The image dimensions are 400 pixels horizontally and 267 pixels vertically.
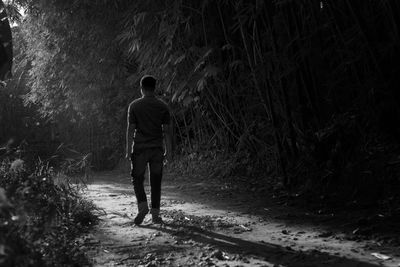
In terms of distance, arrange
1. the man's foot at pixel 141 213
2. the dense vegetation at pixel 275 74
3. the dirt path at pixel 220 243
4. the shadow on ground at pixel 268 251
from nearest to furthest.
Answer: the shadow on ground at pixel 268 251 → the dirt path at pixel 220 243 → the man's foot at pixel 141 213 → the dense vegetation at pixel 275 74

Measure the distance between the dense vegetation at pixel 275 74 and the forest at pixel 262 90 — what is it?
0.07 feet

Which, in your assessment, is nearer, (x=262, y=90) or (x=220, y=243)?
(x=220, y=243)

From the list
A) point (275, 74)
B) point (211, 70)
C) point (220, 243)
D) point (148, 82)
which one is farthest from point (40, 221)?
point (211, 70)

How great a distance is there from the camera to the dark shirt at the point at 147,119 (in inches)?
222

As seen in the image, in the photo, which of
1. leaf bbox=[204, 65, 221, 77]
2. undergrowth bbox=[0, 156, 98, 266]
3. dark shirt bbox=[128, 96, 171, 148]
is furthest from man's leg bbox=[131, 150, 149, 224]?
leaf bbox=[204, 65, 221, 77]

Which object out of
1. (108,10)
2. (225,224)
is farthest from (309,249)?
(108,10)

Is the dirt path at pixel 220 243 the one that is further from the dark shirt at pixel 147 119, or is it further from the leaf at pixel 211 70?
the leaf at pixel 211 70

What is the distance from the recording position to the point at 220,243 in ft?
15.3

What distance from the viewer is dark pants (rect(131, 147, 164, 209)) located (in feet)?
18.6

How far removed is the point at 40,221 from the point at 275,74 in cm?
446

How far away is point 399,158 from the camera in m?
6.05

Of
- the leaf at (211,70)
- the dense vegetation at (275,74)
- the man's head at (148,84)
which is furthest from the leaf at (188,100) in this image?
the man's head at (148,84)

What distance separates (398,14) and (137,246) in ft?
11.8

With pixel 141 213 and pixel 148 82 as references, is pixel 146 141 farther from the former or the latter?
pixel 141 213
